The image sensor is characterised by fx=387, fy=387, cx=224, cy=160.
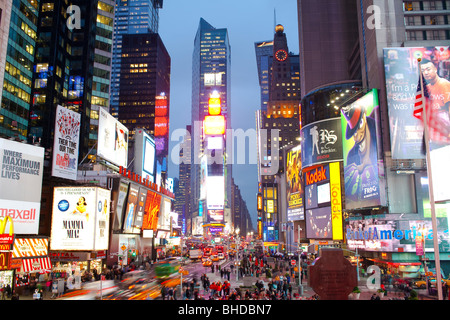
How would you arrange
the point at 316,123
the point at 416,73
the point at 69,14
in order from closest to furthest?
the point at 416,73
the point at 316,123
the point at 69,14

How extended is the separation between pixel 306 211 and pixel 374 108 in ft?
101

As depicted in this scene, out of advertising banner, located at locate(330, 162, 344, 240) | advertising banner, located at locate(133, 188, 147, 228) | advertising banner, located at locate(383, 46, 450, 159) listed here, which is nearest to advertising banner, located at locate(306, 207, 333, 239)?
advertising banner, located at locate(330, 162, 344, 240)

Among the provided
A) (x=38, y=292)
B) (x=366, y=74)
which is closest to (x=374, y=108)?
(x=366, y=74)

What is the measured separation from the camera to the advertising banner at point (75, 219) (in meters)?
42.6

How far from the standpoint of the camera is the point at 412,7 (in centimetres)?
5872

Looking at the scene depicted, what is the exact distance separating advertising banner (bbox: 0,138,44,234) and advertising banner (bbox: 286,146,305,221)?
5770 cm

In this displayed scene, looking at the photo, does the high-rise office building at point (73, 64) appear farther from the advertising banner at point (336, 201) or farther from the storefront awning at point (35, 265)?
the storefront awning at point (35, 265)

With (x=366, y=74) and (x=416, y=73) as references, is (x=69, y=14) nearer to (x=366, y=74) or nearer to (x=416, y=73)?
(x=366, y=74)

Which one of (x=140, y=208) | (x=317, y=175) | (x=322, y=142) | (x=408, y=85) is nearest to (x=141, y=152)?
(x=140, y=208)

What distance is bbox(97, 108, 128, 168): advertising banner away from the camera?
177 feet

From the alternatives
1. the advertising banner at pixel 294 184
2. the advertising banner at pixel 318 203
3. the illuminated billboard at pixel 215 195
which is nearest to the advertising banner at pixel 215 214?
the illuminated billboard at pixel 215 195

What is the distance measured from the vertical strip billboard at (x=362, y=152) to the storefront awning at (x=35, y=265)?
130ft

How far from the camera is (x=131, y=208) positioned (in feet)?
189
